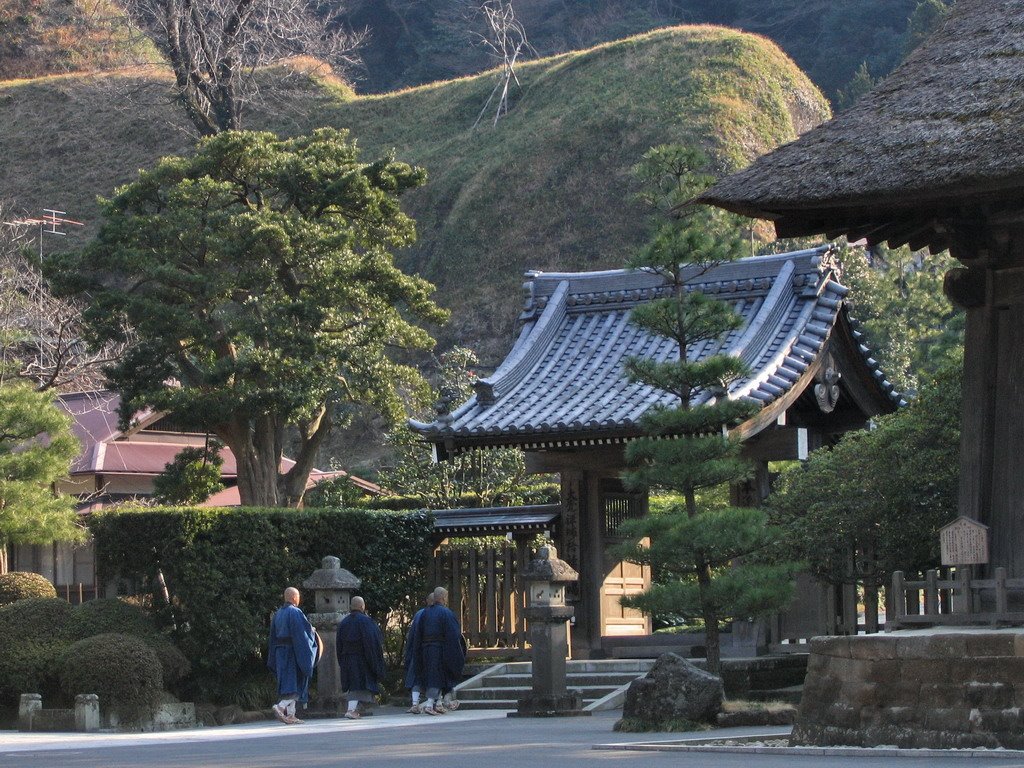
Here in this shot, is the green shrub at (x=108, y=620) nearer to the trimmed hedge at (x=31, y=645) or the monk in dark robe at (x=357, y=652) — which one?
the trimmed hedge at (x=31, y=645)

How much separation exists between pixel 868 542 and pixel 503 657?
6.46 m

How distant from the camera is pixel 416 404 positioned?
27.6 meters

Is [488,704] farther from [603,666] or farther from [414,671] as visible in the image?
[603,666]

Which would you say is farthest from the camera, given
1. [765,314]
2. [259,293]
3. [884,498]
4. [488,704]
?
[259,293]

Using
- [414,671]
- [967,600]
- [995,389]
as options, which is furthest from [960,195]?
[414,671]

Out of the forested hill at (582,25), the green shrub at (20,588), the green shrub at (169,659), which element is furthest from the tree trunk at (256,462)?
the forested hill at (582,25)

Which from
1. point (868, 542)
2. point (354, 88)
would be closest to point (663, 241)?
point (868, 542)

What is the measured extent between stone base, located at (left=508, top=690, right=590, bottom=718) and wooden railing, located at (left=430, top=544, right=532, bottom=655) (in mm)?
4501

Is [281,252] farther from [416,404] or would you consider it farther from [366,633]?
[366,633]

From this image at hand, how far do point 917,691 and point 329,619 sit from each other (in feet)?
31.7

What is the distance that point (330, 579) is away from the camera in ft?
60.3

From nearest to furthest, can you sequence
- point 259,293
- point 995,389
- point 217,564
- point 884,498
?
point 995,389, point 884,498, point 217,564, point 259,293

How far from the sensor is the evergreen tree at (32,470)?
66.9ft

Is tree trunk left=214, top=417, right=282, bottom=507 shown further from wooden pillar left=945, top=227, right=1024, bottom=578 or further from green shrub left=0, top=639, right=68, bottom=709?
wooden pillar left=945, top=227, right=1024, bottom=578
